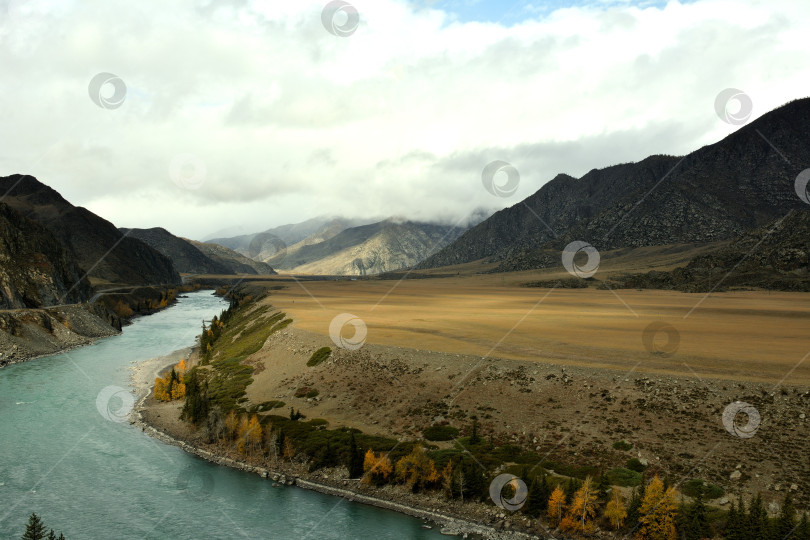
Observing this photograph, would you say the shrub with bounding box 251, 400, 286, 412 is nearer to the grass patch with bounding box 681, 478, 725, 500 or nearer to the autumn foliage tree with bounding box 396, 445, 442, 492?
the autumn foliage tree with bounding box 396, 445, 442, 492

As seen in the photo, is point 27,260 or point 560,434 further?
point 27,260

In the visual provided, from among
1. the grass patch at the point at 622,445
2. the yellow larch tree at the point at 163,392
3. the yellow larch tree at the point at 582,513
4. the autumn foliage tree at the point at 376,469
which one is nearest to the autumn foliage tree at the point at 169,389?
the yellow larch tree at the point at 163,392

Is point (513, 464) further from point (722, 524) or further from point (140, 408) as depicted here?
point (140, 408)

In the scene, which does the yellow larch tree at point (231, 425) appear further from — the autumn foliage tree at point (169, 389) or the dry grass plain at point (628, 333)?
the dry grass plain at point (628, 333)

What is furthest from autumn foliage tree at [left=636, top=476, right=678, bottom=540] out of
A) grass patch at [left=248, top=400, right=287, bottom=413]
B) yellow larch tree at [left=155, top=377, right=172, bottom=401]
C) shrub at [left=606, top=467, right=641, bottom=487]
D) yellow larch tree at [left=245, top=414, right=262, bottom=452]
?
yellow larch tree at [left=155, top=377, right=172, bottom=401]

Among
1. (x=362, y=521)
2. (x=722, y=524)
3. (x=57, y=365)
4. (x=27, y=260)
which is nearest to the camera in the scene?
(x=722, y=524)

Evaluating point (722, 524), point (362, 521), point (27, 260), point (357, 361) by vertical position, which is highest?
point (27, 260)

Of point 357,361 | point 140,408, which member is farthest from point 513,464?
point 140,408
